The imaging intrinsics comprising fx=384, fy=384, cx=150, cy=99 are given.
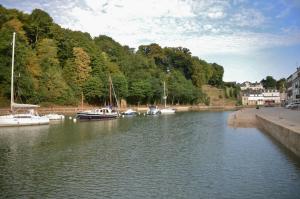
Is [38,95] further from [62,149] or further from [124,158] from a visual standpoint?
[124,158]

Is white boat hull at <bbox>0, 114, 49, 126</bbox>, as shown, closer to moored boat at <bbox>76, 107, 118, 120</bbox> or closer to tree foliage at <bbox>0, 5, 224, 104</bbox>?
moored boat at <bbox>76, 107, 118, 120</bbox>

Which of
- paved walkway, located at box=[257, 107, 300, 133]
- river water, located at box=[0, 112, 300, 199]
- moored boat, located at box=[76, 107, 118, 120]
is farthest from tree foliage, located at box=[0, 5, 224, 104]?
paved walkway, located at box=[257, 107, 300, 133]

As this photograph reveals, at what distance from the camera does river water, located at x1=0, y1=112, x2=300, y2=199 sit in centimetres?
1952

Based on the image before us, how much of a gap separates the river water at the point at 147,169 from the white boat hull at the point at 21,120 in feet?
54.4

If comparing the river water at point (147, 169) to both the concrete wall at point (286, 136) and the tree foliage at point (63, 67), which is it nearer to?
the concrete wall at point (286, 136)

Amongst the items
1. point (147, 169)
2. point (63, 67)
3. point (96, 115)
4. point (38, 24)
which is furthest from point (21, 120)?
point (63, 67)

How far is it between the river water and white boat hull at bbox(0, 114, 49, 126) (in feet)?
54.4

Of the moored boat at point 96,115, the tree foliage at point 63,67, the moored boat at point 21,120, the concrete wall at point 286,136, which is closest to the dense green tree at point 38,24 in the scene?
the tree foliage at point 63,67

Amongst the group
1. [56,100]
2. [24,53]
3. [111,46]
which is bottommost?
[56,100]

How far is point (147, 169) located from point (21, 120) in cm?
3698

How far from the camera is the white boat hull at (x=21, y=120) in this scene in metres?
55.0

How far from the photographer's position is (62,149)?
111ft

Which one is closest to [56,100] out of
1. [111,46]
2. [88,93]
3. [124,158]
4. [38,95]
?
[38,95]

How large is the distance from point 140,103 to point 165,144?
100290 mm
